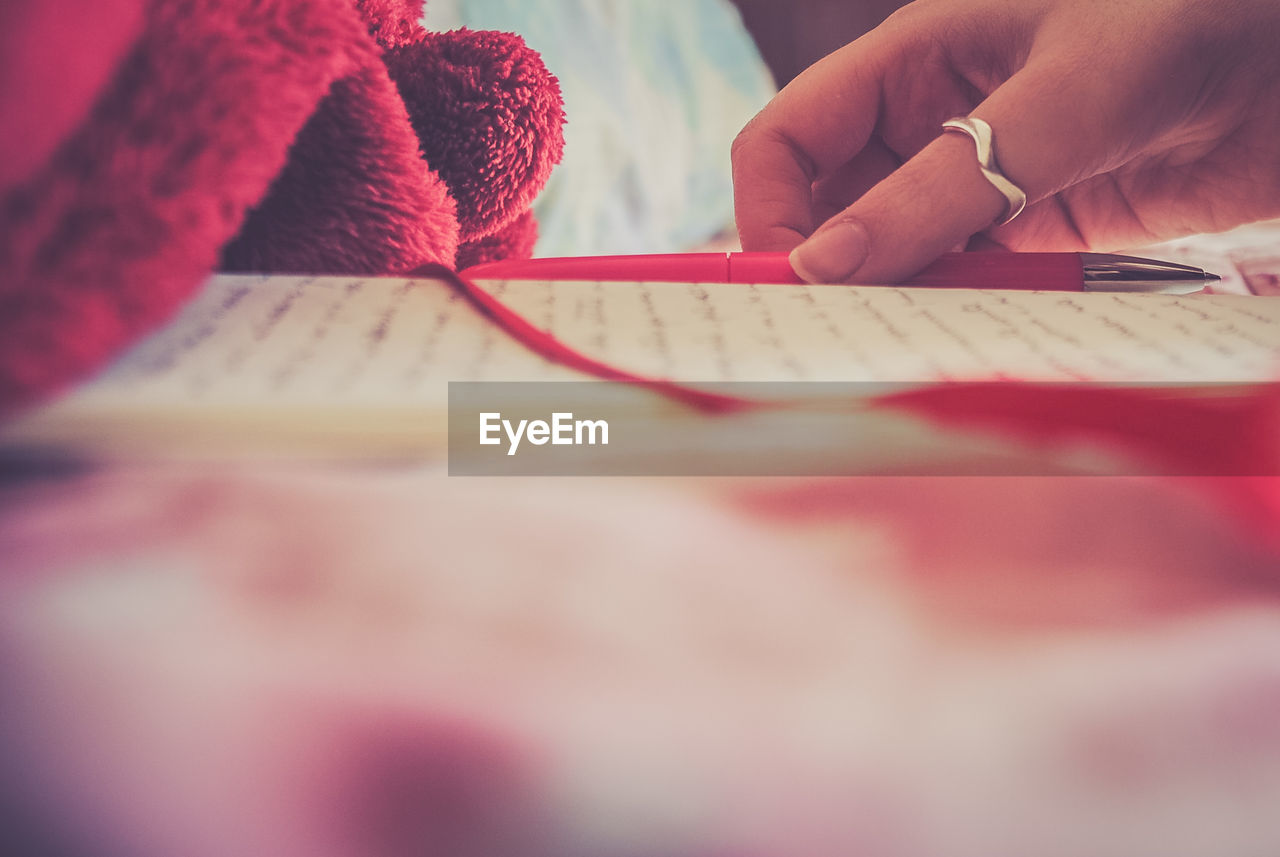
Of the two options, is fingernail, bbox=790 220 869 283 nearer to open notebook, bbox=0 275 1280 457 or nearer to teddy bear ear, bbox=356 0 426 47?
open notebook, bbox=0 275 1280 457

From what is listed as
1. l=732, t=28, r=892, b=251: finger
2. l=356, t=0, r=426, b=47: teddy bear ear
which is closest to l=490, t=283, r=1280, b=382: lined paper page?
l=356, t=0, r=426, b=47: teddy bear ear

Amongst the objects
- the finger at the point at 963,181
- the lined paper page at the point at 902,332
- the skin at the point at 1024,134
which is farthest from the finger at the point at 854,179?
the lined paper page at the point at 902,332

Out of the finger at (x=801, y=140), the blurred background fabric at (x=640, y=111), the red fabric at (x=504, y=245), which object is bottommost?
the red fabric at (x=504, y=245)

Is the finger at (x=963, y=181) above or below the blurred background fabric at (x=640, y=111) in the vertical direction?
below

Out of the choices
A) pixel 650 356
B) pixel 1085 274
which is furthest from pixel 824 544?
pixel 1085 274

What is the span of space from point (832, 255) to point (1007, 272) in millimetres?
58

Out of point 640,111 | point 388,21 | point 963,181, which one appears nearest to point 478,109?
point 388,21

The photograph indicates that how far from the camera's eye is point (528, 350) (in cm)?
14

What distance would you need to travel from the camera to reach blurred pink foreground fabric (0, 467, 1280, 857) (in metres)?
0.12

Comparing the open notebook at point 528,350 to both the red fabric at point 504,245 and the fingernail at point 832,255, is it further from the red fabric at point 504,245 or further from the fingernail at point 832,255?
the red fabric at point 504,245

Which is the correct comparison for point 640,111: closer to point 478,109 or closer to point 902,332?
point 478,109

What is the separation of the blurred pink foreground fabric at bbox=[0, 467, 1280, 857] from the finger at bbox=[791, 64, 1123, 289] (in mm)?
107

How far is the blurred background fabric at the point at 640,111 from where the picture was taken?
17.7 inches

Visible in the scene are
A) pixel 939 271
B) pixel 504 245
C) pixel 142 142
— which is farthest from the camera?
pixel 504 245
